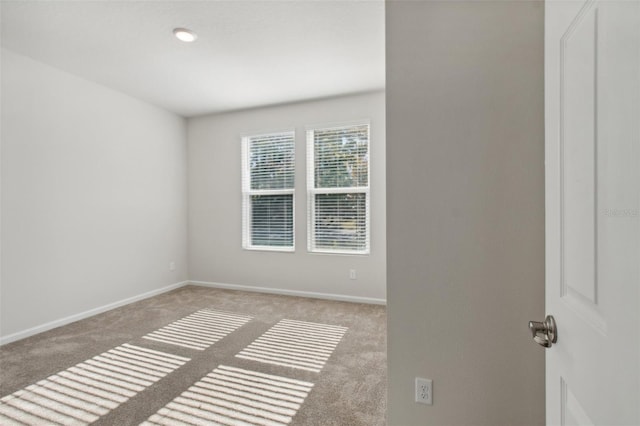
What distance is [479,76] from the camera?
1319 millimetres

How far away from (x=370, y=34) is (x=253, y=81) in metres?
1.54

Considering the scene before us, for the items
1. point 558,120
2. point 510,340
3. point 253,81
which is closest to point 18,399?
point 510,340

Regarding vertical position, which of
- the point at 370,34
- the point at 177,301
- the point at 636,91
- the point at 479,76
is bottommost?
the point at 177,301

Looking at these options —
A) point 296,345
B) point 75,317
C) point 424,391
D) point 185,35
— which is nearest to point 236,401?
point 296,345

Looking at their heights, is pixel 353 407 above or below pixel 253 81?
below

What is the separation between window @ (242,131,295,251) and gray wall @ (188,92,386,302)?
0.11 metres

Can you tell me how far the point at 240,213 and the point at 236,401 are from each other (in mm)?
3100

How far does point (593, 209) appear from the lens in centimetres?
60

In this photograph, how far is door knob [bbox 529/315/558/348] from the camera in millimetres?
779

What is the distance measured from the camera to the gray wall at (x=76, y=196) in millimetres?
2922

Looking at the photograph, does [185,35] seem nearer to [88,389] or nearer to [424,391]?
[88,389]

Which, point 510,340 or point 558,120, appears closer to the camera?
point 558,120

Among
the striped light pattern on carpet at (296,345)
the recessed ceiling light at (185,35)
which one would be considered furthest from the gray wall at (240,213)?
the recessed ceiling light at (185,35)

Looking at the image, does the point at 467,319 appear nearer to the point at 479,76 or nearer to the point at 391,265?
the point at 391,265
